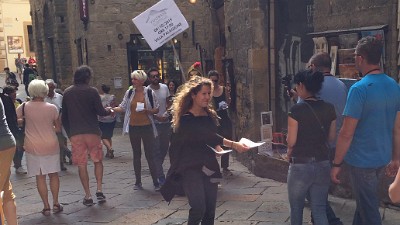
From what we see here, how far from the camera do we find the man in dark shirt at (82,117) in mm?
5738

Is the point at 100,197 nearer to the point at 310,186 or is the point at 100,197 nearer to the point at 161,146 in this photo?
the point at 161,146

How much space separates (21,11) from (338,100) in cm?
3575

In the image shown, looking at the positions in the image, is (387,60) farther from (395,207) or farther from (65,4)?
(65,4)

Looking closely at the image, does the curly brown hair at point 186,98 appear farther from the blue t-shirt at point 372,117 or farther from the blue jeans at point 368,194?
the blue jeans at point 368,194

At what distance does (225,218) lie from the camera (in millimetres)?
5242

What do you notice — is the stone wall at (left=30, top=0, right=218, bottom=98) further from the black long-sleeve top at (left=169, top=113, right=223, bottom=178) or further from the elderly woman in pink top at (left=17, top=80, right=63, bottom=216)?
the black long-sleeve top at (left=169, top=113, right=223, bottom=178)

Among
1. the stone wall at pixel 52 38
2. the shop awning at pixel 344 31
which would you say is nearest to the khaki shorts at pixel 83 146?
the shop awning at pixel 344 31

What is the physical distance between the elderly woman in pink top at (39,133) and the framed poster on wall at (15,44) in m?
32.5

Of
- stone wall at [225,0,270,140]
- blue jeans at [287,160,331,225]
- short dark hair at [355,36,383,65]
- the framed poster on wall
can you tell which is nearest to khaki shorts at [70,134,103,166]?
Result: stone wall at [225,0,270,140]

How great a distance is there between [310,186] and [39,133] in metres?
3.25

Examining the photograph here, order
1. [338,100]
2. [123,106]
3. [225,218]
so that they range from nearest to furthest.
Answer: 1. [338,100]
2. [225,218]
3. [123,106]

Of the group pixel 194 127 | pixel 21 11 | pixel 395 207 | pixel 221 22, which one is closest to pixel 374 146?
pixel 194 127

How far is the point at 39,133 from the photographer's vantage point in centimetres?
544

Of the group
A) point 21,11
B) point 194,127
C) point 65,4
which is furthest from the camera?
point 21,11
